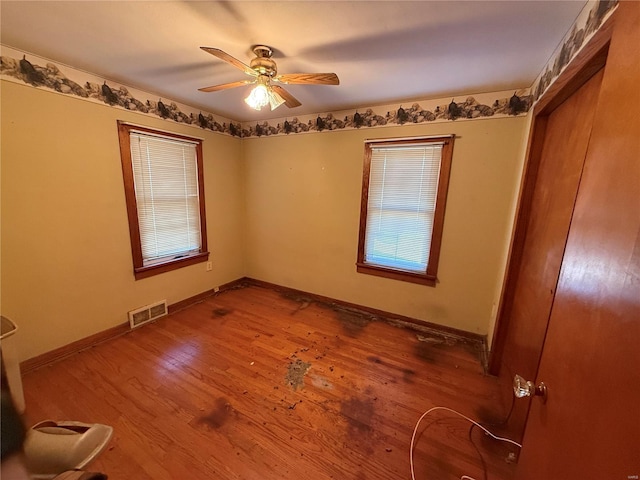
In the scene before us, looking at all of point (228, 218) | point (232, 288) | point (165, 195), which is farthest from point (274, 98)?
point (232, 288)

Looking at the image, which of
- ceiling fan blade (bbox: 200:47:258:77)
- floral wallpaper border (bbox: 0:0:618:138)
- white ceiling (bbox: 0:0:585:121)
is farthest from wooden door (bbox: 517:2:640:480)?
ceiling fan blade (bbox: 200:47:258:77)

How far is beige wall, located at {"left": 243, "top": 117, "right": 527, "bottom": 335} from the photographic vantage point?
7.43ft

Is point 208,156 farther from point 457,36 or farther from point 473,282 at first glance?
point 473,282

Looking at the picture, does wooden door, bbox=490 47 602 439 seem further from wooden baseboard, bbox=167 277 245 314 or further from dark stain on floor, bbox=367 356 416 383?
→ wooden baseboard, bbox=167 277 245 314

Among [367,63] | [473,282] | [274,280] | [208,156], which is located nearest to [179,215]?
[208,156]

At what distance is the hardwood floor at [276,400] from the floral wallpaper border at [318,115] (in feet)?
7.03

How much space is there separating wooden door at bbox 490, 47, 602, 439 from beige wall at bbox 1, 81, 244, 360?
3254 millimetres

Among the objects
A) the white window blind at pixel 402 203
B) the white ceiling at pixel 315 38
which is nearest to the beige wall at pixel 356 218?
the white window blind at pixel 402 203

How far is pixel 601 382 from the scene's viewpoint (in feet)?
1.69

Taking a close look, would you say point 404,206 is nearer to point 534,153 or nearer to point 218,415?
point 534,153

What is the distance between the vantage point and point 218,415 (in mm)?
1610

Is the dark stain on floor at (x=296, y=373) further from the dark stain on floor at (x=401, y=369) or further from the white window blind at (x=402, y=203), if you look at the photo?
the white window blind at (x=402, y=203)

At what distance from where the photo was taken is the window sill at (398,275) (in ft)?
8.63

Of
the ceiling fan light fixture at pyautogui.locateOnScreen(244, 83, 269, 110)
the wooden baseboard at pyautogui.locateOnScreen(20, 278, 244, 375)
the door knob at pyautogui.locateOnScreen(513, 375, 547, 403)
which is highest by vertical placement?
the ceiling fan light fixture at pyautogui.locateOnScreen(244, 83, 269, 110)
